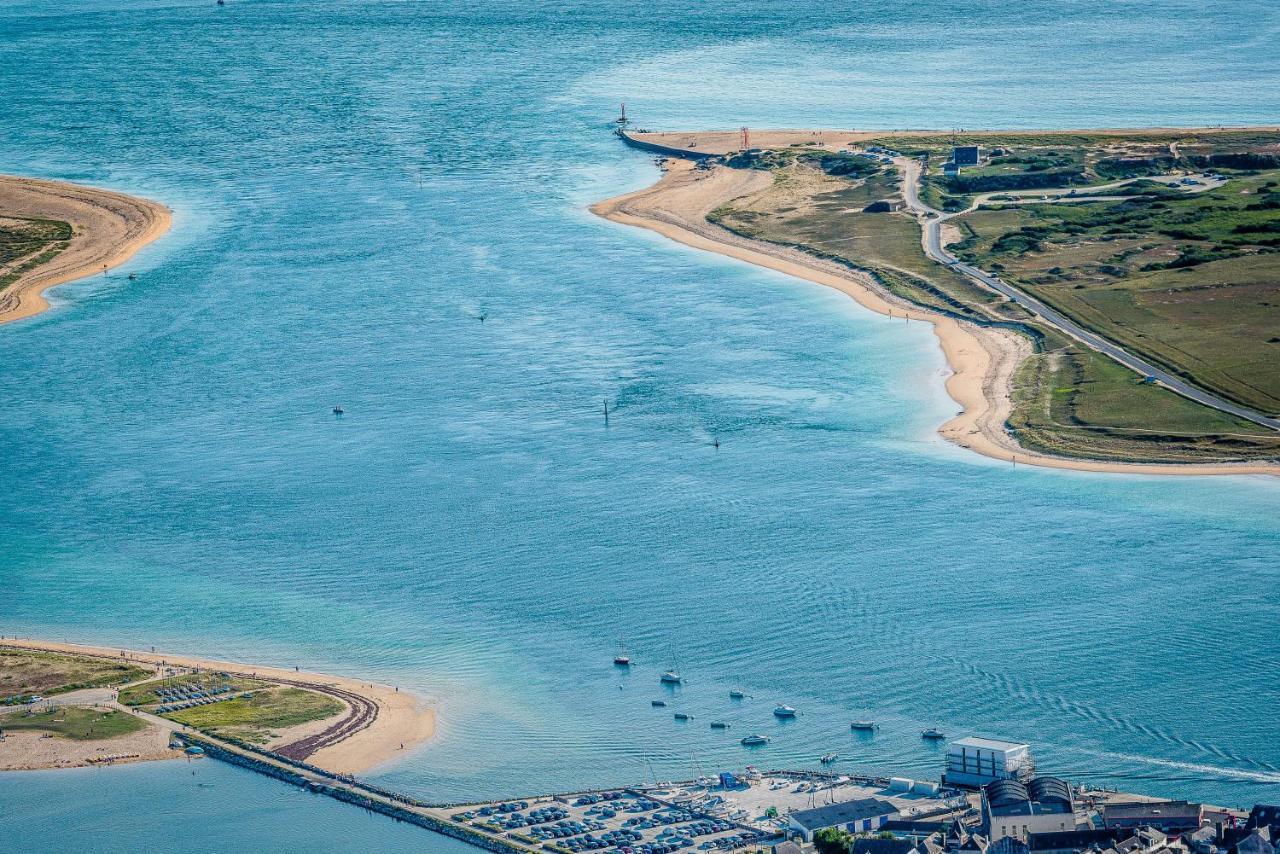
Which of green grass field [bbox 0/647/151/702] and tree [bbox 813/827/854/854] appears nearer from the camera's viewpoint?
tree [bbox 813/827/854/854]

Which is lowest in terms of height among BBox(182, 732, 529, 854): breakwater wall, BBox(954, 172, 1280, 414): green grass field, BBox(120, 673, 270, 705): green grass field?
BBox(182, 732, 529, 854): breakwater wall

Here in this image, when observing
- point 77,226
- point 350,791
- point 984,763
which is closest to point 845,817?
point 984,763

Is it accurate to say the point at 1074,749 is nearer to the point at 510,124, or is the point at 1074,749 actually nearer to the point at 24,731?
the point at 24,731

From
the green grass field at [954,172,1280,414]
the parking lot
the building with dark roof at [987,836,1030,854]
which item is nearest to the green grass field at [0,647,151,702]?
the parking lot

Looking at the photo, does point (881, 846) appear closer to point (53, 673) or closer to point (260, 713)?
→ point (260, 713)

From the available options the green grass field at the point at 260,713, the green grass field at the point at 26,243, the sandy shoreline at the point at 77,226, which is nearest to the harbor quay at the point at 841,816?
the green grass field at the point at 260,713

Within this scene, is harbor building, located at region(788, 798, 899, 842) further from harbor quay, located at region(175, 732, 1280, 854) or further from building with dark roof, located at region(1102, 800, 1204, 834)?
building with dark roof, located at region(1102, 800, 1204, 834)

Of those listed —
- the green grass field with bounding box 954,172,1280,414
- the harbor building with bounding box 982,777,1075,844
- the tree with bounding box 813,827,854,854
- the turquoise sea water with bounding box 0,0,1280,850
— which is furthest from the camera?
the green grass field with bounding box 954,172,1280,414
